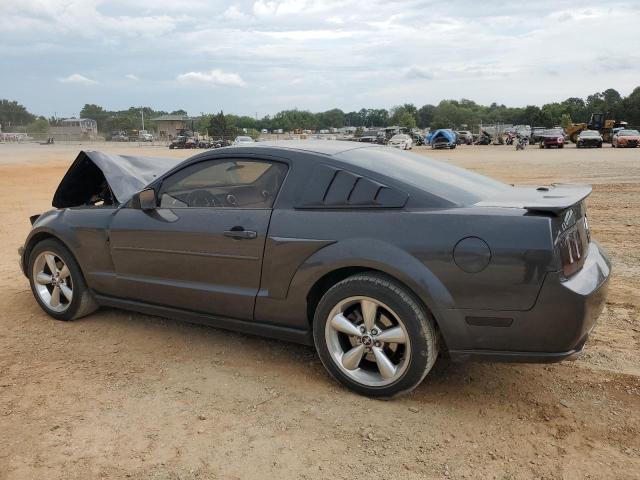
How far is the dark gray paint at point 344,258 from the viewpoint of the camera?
2850 mm

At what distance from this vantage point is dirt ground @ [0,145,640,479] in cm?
271

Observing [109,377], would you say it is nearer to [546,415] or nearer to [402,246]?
[402,246]

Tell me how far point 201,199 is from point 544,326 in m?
2.47

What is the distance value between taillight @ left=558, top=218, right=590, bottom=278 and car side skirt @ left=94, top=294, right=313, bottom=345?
157 centimetres

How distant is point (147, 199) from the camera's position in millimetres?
4055

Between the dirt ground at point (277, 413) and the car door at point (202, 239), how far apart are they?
1.52 ft

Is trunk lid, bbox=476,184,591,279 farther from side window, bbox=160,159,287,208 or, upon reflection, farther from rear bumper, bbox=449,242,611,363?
side window, bbox=160,159,287,208

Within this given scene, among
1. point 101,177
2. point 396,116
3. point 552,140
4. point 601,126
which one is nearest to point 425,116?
point 396,116

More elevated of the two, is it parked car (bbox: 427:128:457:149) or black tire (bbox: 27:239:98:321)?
parked car (bbox: 427:128:457:149)

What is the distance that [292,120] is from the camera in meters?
134

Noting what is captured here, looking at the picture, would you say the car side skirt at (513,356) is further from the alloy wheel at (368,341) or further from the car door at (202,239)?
the car door at (202,239)

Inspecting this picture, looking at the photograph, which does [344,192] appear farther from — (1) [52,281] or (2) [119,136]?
(2) [119,136]

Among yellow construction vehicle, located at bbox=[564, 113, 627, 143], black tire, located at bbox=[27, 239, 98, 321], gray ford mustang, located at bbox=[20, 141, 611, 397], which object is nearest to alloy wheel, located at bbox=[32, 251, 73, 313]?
black tire, located at bbox=[27, 239, 98, 321]

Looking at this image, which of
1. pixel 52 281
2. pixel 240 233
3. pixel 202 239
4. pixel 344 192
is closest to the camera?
pixel 344 192
